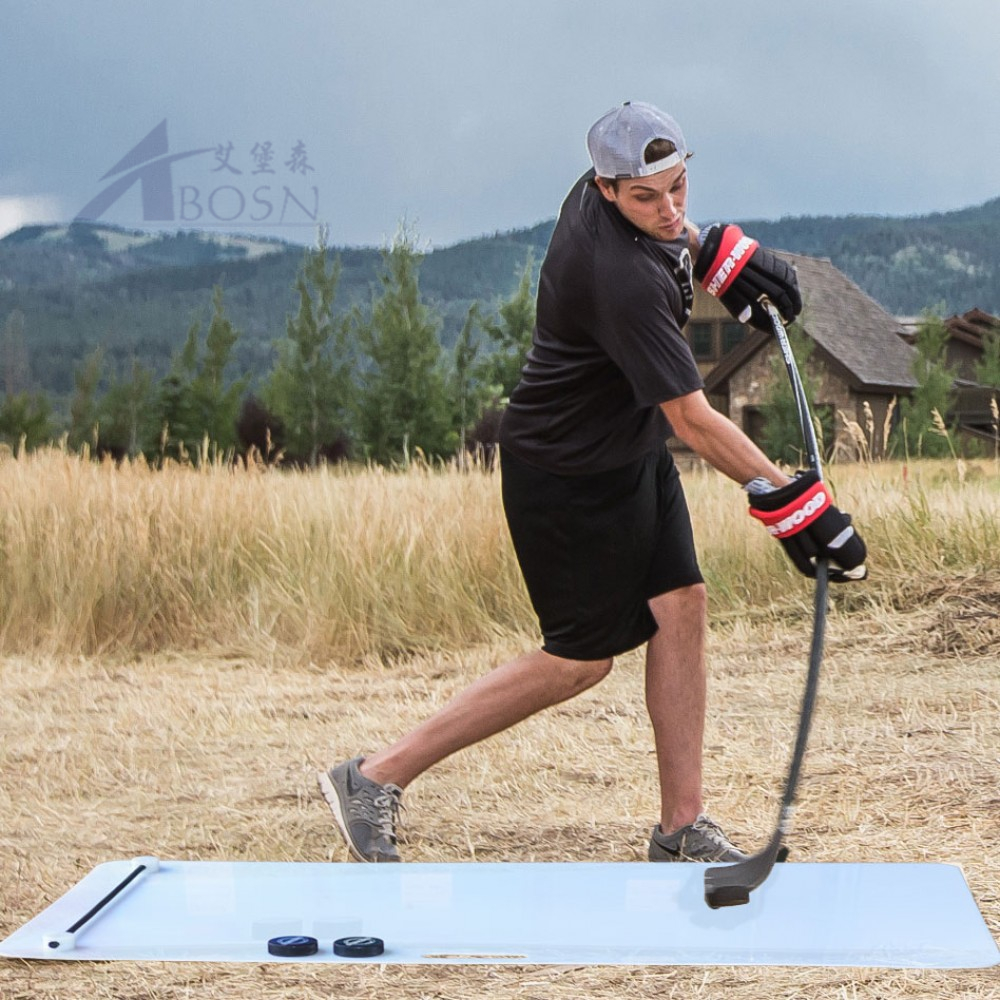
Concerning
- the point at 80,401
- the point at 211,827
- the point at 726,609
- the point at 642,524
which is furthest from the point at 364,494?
the point at 80,401

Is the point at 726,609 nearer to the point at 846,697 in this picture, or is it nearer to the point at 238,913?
the point at 846,697

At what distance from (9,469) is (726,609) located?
15.8 feet

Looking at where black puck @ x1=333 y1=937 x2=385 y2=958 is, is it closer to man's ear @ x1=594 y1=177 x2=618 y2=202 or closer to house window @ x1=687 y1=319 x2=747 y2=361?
man's ear @ x1=594 y1=177 x2=618 y2=202

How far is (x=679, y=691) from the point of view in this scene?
3266mm

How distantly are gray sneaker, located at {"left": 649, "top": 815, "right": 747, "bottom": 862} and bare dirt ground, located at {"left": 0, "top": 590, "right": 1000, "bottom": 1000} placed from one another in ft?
0.99

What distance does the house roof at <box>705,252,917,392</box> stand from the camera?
2886cm

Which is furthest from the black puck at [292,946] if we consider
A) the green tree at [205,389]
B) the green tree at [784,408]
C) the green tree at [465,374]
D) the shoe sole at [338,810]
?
the green tree at [205,389]

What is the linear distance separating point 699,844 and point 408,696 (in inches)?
109

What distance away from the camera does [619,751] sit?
475 centimetres

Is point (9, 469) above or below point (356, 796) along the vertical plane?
above

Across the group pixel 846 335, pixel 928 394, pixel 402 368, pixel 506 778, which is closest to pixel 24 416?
pixel 402 368

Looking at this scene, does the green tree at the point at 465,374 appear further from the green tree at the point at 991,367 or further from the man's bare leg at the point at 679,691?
the man's bare leg at the point at 679,691

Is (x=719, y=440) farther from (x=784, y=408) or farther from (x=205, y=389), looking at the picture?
(x=205, y=389)

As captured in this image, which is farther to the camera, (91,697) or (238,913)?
(91,697)
